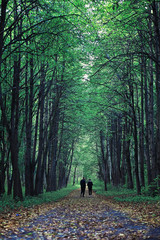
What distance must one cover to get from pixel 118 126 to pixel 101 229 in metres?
19.3

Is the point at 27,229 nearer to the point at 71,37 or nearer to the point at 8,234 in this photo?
the point at 8,234

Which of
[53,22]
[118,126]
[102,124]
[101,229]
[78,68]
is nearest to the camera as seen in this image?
[101,229]

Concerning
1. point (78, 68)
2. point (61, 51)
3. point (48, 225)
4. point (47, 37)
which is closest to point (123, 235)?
point (48, 225)

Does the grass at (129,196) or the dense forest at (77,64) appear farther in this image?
the grass at (129,196)

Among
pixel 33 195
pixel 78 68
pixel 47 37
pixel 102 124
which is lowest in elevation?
pixel 33 195

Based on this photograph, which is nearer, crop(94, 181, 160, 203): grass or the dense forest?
the dense forest

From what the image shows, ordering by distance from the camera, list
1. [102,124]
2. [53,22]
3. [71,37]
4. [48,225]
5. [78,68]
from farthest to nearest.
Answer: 1. [102,124]
2. [78,68]
3. [71,37]
4. [53,22]
5. [48,225]

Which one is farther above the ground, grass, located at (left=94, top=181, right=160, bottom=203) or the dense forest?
the dense forest

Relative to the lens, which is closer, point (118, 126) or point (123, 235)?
point (123, 235)

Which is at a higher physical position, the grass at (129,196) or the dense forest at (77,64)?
the dense forest at (77,64)

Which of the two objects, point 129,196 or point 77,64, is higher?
point 77,64

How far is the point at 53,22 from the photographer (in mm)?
9344

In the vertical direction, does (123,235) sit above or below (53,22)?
below

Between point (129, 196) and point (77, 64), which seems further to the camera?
point (77, 64)
